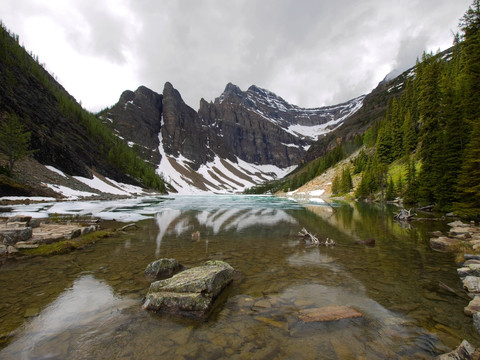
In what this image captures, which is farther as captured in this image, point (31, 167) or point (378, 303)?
point (31, 167)

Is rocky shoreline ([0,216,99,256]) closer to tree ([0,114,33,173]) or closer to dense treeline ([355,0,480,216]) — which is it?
dense treeline ([355,0,480,216])

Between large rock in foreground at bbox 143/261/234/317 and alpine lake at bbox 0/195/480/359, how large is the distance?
0.90ft

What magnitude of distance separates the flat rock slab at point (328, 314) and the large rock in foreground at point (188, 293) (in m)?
2.88

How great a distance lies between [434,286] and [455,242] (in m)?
7.73

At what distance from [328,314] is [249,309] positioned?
2333mm

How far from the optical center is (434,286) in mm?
8625

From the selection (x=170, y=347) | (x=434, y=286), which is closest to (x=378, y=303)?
(x=434, y=286)

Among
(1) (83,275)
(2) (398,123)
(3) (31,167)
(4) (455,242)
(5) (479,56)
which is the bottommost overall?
(1) (83,275)

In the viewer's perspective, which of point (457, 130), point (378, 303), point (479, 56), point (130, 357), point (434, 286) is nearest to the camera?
point (130, 357)

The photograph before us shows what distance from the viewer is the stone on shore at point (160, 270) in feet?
31.9

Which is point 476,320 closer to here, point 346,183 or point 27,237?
point 27,237

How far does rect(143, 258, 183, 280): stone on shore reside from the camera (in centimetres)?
972

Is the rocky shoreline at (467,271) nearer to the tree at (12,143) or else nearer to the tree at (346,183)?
the tree at (12,143)

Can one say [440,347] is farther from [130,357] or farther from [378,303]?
[130,357]
